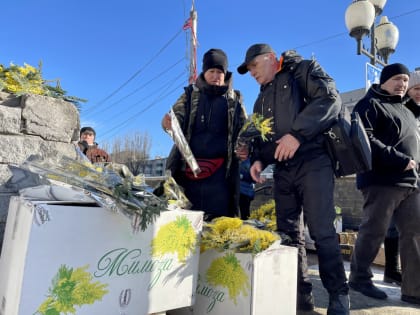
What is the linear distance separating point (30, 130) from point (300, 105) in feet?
5.85

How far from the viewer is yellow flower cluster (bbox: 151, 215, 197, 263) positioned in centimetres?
148

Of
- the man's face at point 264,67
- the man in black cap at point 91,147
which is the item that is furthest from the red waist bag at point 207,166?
the man in black cap at point 91,147

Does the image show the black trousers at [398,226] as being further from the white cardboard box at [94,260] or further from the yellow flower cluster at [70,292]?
the yellow flower cluster at [70,292]

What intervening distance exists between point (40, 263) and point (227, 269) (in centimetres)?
86

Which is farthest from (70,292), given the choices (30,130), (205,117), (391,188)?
(391,188)

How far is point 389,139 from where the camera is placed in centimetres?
259

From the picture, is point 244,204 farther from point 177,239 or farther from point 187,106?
point 177,239

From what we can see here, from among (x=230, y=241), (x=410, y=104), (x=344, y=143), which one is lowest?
(x=230, y=241)

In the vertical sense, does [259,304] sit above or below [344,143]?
below

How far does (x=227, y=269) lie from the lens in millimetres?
1606

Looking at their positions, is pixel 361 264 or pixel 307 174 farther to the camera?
pixel 361 264

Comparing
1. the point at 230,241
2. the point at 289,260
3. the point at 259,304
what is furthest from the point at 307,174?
the point at 259,304

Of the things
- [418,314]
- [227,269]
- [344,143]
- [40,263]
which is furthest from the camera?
[418,314]

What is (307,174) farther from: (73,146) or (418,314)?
(73,146)
